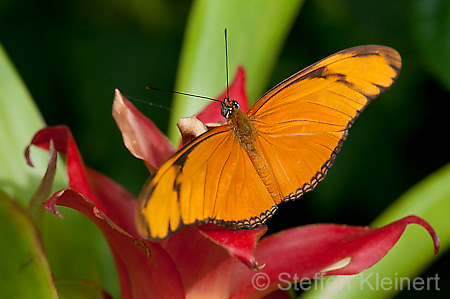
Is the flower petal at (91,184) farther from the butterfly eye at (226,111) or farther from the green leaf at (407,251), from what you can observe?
the green leaf at (407,251)

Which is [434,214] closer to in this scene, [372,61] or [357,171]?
[372,61]

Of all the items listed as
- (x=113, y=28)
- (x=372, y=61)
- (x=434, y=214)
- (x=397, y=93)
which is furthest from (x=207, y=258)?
(x=113, y=28)

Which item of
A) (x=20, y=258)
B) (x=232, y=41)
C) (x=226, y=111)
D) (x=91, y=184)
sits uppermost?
(x=232, y=41)

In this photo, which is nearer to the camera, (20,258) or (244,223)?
(20,258)

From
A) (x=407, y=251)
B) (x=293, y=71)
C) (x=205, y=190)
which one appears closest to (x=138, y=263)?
(x=205, y=190)

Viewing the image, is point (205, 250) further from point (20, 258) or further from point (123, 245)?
point (20, 258)

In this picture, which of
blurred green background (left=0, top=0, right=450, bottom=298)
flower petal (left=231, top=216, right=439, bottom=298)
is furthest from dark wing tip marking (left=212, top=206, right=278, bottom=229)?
blurred green background (left=0, top=0, right=450, bottom=298)

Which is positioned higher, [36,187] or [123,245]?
[36,187]
